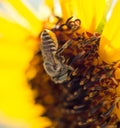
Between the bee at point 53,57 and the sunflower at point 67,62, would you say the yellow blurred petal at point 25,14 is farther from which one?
the bee at point 53,57

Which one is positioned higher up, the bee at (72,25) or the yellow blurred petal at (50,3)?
the yellow blurred petal at (50,3)

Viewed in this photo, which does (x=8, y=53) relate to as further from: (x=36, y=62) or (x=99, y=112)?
(x=99, y=112)

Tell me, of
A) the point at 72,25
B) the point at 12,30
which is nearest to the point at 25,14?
the point at 12,30

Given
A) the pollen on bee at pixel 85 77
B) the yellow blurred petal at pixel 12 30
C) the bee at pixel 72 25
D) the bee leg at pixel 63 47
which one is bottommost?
the pollen on bee at pixel 85 77

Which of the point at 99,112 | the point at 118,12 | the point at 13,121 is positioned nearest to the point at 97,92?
the point at 99,112

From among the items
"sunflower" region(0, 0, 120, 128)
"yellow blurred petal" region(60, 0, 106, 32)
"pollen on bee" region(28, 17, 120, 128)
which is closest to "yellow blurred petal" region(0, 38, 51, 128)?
"sunflower" region(0, 0, 120, 128)

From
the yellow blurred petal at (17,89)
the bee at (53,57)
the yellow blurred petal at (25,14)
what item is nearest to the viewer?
the bee at (53,57)

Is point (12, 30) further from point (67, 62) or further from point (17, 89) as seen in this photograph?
point (17, 89)

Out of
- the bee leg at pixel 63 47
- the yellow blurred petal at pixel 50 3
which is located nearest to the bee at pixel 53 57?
the bee leg at pixel 63 47
